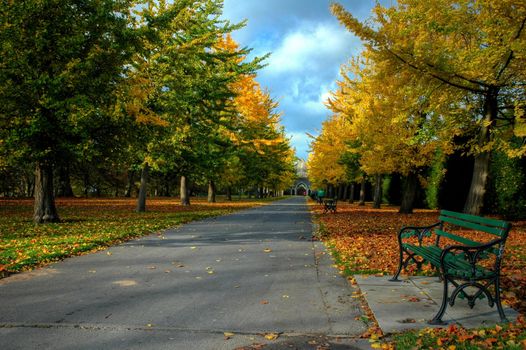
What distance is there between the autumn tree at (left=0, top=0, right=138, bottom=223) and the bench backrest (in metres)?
9.58

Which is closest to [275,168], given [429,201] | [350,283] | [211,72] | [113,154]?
[429,201]

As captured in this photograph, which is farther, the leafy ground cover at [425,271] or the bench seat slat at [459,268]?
the bench seat slat at [459,268]

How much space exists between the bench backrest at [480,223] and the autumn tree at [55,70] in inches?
377

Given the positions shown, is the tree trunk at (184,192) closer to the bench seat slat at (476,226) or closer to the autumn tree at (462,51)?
the autumn tree at (462,51)

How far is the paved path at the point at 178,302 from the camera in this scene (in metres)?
3.89

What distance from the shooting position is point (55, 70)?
12.0 m

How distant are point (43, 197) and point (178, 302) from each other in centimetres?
1077

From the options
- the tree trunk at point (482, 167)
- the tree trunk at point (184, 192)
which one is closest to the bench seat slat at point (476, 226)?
the tree trunk at point (482, 167)

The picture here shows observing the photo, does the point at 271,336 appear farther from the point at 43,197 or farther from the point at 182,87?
the point at 182,87

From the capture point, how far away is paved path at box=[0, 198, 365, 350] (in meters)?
3.89

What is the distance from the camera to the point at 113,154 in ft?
48.8

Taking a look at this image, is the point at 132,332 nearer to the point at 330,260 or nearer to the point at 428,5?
the point at 330,260

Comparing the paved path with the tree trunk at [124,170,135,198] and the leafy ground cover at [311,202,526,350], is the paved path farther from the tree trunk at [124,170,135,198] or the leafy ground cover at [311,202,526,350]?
the tree trunk at [124,170,135,198]

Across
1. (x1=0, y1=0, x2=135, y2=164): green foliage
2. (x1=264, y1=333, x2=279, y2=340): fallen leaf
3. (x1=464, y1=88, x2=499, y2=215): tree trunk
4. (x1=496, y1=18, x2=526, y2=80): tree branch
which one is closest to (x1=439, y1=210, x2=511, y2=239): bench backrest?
(x1=264, y1=333, x2=279, y2=340): fallen leaf
